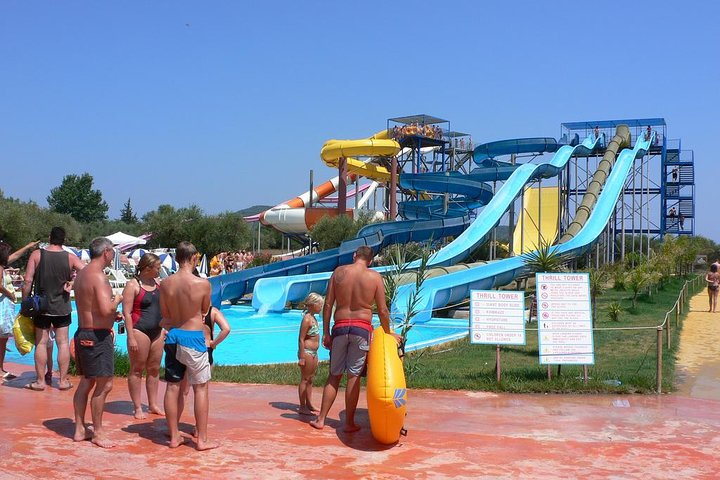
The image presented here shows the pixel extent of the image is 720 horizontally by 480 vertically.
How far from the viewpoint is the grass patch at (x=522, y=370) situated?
827cm

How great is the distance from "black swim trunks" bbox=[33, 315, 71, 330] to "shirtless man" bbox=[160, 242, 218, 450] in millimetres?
2429

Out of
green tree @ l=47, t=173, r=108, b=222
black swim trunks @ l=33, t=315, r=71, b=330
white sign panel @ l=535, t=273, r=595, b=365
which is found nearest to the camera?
black swim trunks @ l=33, t=315, r=71, b=330

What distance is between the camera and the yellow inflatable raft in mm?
5570

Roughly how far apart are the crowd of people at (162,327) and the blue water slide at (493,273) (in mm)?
4535

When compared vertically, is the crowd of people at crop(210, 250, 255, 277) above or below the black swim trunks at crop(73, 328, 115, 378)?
above

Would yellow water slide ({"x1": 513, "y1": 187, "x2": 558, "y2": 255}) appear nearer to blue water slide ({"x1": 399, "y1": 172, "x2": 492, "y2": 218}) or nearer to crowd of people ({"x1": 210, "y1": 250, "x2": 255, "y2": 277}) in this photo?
blue water slide ({"x1": 399, "y1": 172, "x2": 492, "y2": 218})

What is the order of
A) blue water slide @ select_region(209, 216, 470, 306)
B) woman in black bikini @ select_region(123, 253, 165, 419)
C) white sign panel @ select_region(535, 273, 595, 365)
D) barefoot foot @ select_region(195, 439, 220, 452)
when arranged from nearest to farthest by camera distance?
barefoot foot @ select_region(195, 439, 220, 452)
woman in black bikini @ select_region(123, 253, 165, 419)
white sign panel @ select_region(535, 273, 595, 365)
blue water slide @ select_region(209, 216, 470, 306)

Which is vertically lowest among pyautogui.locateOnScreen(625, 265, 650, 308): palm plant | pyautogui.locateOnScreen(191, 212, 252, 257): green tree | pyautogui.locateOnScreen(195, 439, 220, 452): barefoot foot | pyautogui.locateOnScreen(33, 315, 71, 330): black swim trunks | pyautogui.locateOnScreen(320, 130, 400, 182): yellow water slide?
pyautogui.locateOnScreen(195, 439, 220, 452): barefoot foot

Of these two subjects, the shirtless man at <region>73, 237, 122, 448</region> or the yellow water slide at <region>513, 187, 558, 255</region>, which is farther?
the yellow water slide at <region>513, 187, 558, 255</region>

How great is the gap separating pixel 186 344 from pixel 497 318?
4506 millimetres

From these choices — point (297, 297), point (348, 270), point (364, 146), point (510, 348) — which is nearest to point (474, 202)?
point (364, 146)

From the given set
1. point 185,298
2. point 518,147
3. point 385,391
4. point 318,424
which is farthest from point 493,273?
point 518,147

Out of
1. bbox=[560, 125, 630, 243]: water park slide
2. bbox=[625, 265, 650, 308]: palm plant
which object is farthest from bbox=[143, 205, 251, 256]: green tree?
bbox=[625, 265, 650, 308]: palm plant

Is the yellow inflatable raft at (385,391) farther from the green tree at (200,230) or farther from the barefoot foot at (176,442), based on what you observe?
the green tree at (200,230)
